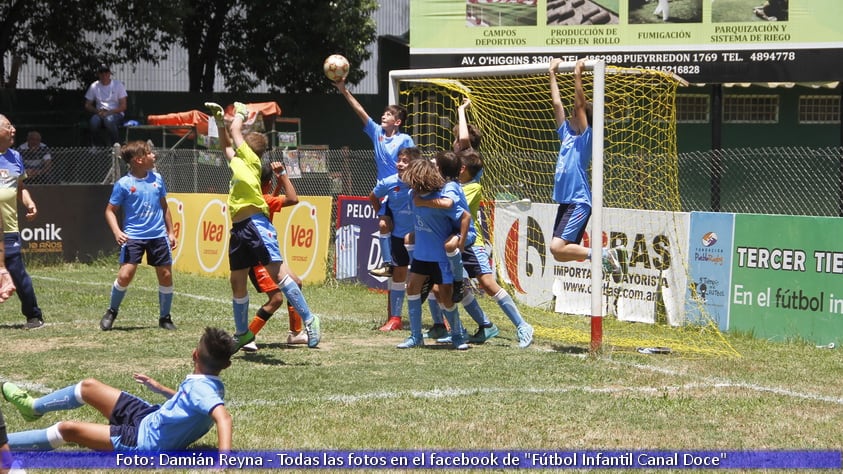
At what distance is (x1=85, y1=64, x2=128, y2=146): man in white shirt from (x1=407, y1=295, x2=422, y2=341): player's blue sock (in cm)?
1469

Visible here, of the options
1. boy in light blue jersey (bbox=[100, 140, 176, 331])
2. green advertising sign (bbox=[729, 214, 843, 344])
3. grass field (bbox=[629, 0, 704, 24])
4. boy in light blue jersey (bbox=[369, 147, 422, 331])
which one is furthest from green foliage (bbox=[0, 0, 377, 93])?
green advertising sign (bbox=[729, 214, 843, 344])

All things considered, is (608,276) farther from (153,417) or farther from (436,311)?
(153,417)

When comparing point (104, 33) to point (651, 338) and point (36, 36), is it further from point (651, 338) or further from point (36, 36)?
point (651, 338)

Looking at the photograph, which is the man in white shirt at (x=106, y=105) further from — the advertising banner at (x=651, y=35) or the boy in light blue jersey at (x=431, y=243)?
the boy in light blue jersey at (x=431, y=243)

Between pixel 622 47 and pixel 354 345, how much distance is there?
339 inches

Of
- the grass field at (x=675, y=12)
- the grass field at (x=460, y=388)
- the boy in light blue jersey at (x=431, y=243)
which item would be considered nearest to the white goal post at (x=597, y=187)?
the grass field at (x=460, y=388)

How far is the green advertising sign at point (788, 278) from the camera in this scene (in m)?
10.8

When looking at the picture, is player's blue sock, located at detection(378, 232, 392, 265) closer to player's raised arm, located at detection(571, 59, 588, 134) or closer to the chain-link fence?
player's raised arm, located at detection(571, 59, 588, 134)

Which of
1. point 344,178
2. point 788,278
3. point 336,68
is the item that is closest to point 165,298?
point 336,68

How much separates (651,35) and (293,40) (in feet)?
45.4

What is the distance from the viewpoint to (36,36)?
27047 millimetres

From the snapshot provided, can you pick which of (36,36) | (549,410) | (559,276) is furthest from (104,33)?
(549,410)

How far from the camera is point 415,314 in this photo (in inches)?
403

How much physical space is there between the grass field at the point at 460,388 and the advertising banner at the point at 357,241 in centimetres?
358
